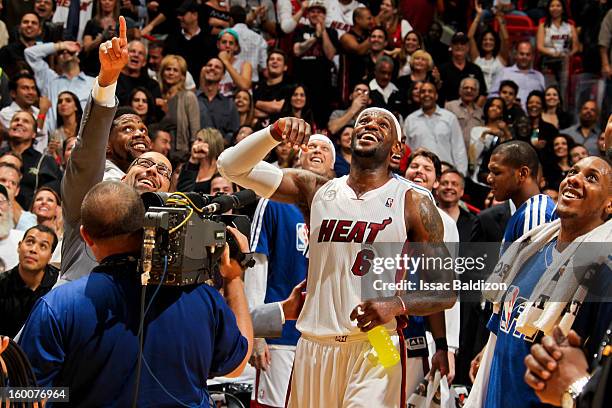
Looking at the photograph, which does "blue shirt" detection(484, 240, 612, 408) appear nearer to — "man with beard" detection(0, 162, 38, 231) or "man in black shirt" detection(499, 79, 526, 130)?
"man with beard" detection(0, 162, 38, 231)

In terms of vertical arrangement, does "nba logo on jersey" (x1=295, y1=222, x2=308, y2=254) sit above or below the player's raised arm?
below

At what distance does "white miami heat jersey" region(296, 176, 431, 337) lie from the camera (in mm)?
5289

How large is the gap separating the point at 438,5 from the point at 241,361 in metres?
12.4

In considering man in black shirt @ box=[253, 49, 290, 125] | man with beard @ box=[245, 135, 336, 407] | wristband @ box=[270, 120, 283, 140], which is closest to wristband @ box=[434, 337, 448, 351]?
man with beard @ box=[245, 135, 336, 407]

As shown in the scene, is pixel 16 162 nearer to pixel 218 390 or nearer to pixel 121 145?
pixel 218 390

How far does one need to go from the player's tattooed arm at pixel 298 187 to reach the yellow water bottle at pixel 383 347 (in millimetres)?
906

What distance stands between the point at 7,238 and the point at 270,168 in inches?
144

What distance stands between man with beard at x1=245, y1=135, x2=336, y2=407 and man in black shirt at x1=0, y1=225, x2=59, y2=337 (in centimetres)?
161

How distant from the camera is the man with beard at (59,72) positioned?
11914 millimetres

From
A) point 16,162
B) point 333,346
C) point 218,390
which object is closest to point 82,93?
point 16,162

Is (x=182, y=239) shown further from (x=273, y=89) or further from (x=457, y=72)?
A: (x=457, y=72)

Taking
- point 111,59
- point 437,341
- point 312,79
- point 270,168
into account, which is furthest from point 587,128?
point 111,59

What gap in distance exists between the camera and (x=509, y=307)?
502 centimetres

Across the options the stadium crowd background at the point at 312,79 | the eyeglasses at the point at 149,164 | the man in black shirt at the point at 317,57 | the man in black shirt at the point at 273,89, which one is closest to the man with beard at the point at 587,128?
the stadium crowd background at the point at 312,79
